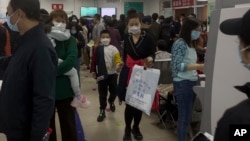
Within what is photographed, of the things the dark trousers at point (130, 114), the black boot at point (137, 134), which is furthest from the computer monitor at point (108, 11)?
the dark trousers at point (130, 114)

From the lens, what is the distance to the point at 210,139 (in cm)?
135

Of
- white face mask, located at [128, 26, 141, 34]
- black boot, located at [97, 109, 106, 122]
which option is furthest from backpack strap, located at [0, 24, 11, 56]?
white face mask, located at [128, 26, 141, 34]

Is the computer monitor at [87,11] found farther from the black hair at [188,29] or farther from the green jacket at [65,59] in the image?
the green jacket at [65,59]

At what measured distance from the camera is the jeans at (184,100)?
3375 mm

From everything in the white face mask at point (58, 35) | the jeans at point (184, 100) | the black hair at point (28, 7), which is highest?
the black hair at point (28, 7)

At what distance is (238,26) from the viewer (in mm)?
1120

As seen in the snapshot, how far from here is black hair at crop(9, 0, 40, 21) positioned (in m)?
2.02

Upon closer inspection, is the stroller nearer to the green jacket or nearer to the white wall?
the green jacket

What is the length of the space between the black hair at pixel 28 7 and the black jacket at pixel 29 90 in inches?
3.3

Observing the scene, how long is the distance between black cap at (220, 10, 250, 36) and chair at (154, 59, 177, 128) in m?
3.39

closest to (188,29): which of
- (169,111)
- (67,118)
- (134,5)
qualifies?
(67,118)

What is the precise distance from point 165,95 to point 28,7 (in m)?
3.06

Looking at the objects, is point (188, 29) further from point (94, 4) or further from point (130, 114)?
point (94, 4)

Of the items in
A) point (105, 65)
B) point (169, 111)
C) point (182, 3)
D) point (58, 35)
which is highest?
point (182, 3)
